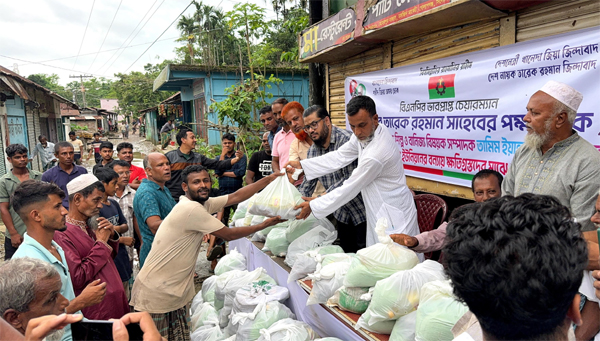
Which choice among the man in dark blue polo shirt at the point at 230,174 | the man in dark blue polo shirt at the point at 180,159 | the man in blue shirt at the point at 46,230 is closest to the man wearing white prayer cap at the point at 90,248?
the man in blue shirt at the point at 46,230

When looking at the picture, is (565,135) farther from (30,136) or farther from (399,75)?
(30,136)

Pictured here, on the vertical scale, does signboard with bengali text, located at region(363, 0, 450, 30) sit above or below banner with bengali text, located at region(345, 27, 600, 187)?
above

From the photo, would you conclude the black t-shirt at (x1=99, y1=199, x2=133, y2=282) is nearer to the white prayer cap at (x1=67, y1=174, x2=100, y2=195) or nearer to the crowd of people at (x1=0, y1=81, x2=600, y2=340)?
the crowd of people at (x1=0, y1=81, x2=600, y2=340)

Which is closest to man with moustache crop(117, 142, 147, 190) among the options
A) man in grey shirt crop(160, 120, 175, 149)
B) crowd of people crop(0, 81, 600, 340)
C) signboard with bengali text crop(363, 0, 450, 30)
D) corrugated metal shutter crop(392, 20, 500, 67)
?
crowd of people crop(0, 81, 600, 340)

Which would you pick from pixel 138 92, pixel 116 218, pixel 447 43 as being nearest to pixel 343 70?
pixel 447 43

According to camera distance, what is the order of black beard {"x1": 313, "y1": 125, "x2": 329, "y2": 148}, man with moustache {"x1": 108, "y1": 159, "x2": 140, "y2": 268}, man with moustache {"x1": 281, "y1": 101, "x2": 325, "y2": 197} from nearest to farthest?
black beard {"x1": 313, "y1": 125, "x2": 329, "y2": 148} < man with moustache {"x1": 281, "y1": 101, "x2": 325, "y2": 197} < man with moustache {"x1": 108, "y1": 159, "x2": 140, "y2": 268}

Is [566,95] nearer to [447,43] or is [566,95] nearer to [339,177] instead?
[339,177]

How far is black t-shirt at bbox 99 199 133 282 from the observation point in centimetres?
329

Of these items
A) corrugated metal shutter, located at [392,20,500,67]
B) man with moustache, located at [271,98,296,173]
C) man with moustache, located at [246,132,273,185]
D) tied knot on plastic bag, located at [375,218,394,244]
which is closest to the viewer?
tied knot on plastic bag, located at [375,218,394,244]

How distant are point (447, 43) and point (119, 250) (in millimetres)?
3669

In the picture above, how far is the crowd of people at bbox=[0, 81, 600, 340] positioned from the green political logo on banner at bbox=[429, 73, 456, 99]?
118 centimetres

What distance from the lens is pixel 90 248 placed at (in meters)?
2.53

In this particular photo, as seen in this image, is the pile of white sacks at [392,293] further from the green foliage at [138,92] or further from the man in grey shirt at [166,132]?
the green foliage at [138,92]

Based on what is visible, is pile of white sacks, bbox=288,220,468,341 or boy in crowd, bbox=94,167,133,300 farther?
boy in crowd, bbox=94,167,133,300
